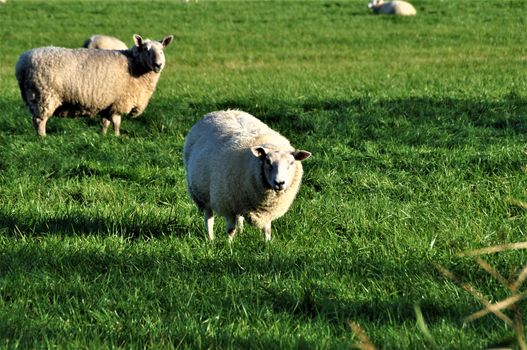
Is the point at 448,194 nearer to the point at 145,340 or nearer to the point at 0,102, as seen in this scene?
the point at 145,340

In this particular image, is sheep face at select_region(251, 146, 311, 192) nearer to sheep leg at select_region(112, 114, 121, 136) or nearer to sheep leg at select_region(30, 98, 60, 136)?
sheep leg at select_region(112, 114, 121, 136)

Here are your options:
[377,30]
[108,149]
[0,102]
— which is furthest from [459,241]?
[377,30]

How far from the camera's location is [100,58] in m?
10.6

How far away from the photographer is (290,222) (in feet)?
18.9

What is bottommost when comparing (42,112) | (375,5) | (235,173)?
(375,5)

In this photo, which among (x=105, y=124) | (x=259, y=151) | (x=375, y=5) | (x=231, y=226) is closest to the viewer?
(x=259, y=151)

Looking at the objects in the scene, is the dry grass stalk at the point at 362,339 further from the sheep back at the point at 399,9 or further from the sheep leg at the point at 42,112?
the sheep back at the point at 399,9

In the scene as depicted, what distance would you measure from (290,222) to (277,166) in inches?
37.2

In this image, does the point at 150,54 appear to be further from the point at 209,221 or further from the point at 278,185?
the point at 278,185

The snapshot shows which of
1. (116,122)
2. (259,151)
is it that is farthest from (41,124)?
(259,151)

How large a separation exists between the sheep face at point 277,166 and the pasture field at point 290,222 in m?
0.42

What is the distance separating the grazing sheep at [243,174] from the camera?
16.6 feet

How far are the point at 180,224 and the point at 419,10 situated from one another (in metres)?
24.5

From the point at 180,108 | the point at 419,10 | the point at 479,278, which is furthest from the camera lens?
the point at 419,10
